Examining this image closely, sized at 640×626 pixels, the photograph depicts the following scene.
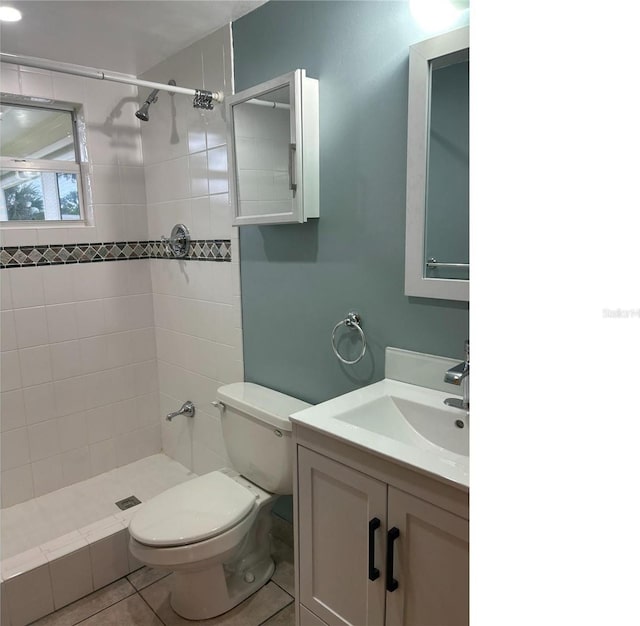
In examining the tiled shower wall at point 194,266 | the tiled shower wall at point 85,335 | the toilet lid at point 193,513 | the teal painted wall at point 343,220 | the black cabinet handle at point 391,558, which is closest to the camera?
the black cabinet handle at point 391,558

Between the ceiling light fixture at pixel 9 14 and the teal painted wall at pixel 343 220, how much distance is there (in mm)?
824

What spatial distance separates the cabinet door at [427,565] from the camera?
3.44 feet

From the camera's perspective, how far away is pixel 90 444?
2.61 metres

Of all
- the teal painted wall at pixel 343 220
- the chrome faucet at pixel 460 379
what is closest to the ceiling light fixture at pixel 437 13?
the teal painted wall at pixel 343 220

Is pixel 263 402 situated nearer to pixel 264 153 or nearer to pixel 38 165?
pixel 264 153

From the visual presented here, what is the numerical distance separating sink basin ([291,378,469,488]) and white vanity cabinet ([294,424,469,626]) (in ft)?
0.13

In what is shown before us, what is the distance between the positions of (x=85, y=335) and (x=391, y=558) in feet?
6.61

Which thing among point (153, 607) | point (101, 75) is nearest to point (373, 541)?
point (153, 607)

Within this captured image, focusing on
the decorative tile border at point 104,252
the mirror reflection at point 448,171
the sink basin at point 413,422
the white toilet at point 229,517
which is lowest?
the white toilet at point 229,517

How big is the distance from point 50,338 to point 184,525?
50.7 inches

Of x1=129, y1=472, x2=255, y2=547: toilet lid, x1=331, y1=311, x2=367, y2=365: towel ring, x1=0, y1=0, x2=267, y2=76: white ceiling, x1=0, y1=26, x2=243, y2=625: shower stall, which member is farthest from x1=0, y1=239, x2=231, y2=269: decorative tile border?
x1=129, y1=472, x2=255, y2=547: toilet lid

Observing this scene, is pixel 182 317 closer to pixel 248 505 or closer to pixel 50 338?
pixel 50 338

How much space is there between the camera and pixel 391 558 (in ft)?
3.84

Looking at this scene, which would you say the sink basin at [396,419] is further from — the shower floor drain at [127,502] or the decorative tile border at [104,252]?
the shower floor drain at [127,502]
